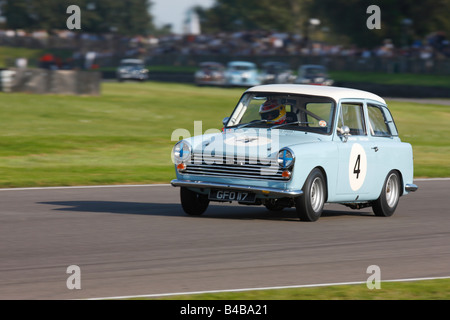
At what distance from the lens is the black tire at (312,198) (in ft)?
34.5

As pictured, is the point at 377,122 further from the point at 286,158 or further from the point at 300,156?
the point at 286,158

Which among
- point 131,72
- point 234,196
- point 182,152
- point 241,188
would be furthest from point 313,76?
point 241,188

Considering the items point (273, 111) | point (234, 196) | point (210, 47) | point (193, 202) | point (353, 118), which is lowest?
point (193, 202)

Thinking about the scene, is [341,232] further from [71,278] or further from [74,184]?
[74,184]

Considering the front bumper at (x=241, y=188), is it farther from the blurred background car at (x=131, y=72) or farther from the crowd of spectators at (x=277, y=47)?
the blurred background car at (x=131, y=72)

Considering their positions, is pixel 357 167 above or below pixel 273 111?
below

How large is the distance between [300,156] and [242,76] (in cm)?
4525

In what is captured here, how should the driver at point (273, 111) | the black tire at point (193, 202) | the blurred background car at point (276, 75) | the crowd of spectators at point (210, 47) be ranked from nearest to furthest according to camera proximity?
the black tire at point (193, 202) < the driver at point (273, 111) < the blurred background car at point (276, 75) < the crowd of spectators at point (210, 47)

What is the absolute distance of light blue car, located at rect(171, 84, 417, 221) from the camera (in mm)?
10438

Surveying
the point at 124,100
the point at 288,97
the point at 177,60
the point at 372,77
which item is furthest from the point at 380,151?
the point at 177,60

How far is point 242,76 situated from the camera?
181ft

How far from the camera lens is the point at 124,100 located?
120 ft

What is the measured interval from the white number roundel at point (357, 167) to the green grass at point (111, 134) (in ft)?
18.6

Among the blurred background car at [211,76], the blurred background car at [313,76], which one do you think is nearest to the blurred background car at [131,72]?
the blurred background car at [211,76]
